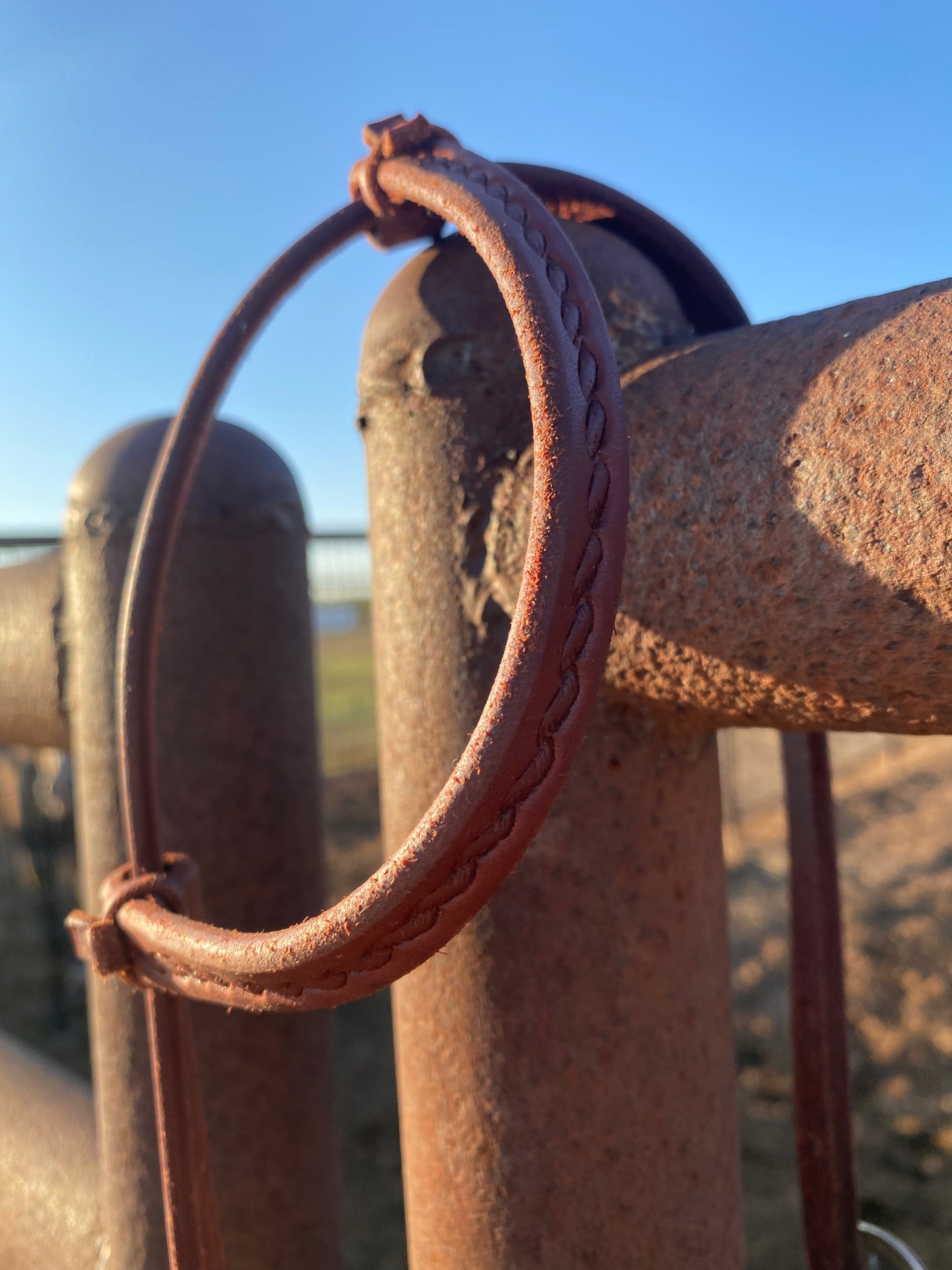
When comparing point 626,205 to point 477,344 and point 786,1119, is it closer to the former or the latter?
point 477,344

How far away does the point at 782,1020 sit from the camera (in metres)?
2.70

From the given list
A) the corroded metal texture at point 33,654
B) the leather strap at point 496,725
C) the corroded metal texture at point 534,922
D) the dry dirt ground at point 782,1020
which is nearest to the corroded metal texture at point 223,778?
the corroded metal texture at point 33,654

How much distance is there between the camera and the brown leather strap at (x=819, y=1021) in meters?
1.02

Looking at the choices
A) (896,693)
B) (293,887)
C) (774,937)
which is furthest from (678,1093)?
(774,937)

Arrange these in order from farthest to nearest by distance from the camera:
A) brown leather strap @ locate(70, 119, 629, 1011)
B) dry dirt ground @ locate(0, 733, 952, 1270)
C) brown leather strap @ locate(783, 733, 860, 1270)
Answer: dry dirt ground @ locate(0, 733, 952, 1270) < brown leather strap @ locate(783, 733, 860, 1270) < brown leather strap @ locate(70, 119, 629, 1011)

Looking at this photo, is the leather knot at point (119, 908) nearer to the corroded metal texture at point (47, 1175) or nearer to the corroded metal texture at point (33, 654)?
the corroded metal texture at point (33, 654)

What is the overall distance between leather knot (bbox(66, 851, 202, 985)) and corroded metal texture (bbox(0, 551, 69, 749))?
0.67 m

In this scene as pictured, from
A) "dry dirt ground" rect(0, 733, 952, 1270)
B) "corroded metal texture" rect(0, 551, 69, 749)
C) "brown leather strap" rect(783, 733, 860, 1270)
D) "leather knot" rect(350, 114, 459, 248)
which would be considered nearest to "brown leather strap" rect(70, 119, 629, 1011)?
"leather knot" rect(350, 114, 459, 248)

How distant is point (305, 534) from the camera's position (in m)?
1.44

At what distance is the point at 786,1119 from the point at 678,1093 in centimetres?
180

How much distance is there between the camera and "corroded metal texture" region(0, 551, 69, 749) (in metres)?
1.46

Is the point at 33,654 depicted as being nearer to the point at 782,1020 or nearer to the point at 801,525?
the point at 801,525

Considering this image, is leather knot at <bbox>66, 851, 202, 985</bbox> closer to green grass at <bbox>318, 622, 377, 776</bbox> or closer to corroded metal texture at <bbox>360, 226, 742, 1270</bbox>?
corroded metal texture at <bbox>360, 226, 742, 1270</bbox>

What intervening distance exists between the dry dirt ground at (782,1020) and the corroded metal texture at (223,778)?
88 centimetres
